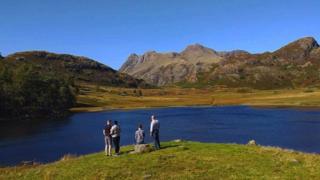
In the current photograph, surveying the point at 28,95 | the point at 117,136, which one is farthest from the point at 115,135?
the point at 28,95

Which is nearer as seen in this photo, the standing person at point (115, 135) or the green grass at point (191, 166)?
the green grass at point (191, 166)

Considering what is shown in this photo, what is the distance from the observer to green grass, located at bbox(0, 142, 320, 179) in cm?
3166

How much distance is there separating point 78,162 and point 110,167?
4.79 meters

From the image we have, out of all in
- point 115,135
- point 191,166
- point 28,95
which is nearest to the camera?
point 191,166

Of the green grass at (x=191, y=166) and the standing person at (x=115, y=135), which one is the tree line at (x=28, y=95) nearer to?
the standing person at (x=115, y=135)

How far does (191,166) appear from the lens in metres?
34.4

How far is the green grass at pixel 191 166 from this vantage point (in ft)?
104

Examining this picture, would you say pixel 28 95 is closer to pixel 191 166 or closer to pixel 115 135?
pixel 115 135

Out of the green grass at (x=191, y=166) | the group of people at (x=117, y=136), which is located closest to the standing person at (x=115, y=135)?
the group of people at (x=117, y=136)

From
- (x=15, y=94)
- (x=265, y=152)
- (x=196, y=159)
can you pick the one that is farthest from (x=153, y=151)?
(x=15, y=94)

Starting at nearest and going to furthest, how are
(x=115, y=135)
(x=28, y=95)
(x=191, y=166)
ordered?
1. (x=191, y=166)
2. (x=115, y=135)
3. (x=28, y=95)

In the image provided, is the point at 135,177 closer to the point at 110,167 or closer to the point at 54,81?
the point at 110,167

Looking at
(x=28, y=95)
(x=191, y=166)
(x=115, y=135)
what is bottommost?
(x=191, y=166)

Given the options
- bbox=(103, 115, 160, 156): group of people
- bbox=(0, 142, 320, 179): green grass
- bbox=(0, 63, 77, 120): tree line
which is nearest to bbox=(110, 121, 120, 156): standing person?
bbox=(103, 115, 160, 156): group of people
